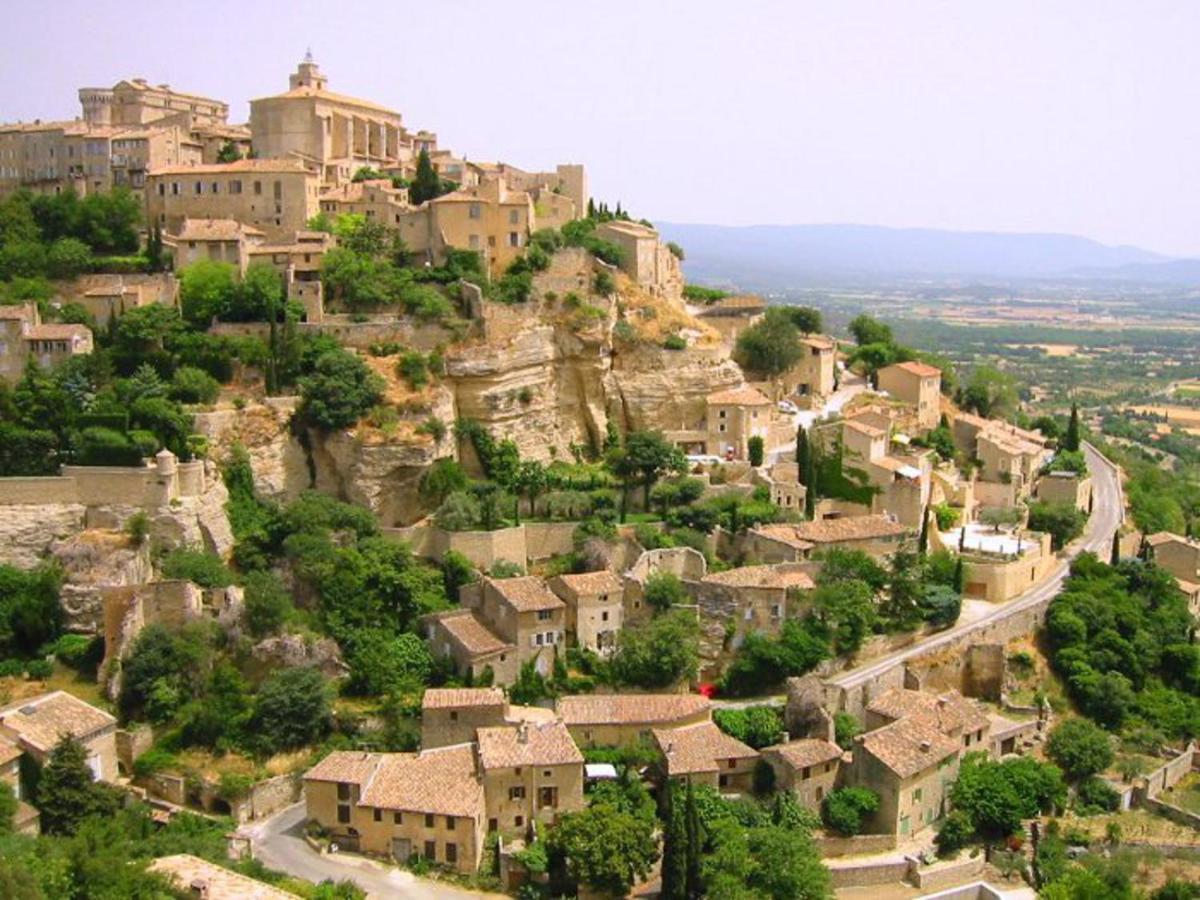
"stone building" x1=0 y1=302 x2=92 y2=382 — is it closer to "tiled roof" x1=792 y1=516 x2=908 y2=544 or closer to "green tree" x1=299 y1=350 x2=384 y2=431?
"green tree" x1=299 y1=350 x2=384 y2=431

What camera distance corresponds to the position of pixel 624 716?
105 ft

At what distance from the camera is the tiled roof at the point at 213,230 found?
44.0 metres

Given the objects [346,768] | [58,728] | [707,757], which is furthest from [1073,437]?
[58,728]

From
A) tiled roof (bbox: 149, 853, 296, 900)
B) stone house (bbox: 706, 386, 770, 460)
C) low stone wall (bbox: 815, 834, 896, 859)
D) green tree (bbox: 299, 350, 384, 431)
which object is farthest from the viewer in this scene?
stone house (bbox: 706, 386, 770, 460)

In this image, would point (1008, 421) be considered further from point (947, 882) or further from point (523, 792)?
point (523, 792)

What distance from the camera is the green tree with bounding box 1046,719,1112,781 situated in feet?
112

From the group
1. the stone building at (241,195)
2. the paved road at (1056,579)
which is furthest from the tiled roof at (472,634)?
the stone building at (241,195)

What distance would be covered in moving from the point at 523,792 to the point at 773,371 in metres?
24.8

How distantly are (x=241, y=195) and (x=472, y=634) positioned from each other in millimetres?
21570

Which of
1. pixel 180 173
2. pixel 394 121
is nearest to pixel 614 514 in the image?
pixel 180 173

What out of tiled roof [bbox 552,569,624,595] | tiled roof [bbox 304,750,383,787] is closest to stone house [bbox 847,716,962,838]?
tiled roof [bbox 552,569,624,595]

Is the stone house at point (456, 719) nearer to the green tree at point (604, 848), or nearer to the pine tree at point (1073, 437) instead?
the green tree at point (604, 848)

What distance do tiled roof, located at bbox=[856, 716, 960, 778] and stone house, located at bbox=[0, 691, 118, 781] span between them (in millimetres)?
18109

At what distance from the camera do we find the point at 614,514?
3931 centimetres
